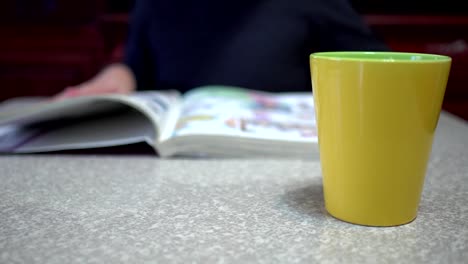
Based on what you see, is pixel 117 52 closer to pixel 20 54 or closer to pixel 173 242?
pixel 20 54

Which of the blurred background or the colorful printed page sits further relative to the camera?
the blurred background

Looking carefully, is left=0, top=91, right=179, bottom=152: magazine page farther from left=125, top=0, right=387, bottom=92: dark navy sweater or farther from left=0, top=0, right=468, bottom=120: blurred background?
left=0, top=0, right=468, bottom=120: blurred background

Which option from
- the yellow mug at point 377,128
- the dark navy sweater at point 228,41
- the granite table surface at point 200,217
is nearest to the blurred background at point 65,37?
the dark navy sweater at point 228,41

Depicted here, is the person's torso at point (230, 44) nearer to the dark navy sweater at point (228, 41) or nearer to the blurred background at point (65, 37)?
the dark navy sweater at point (228, 41)

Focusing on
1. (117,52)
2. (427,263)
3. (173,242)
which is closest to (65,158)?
(173,242)

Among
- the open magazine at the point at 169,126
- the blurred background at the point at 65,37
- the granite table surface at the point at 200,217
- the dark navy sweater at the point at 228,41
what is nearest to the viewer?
the granite table surface at the point at 200,217

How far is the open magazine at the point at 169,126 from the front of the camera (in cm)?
56

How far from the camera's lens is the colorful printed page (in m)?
0.57

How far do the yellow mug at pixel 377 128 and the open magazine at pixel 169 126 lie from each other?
0.21m

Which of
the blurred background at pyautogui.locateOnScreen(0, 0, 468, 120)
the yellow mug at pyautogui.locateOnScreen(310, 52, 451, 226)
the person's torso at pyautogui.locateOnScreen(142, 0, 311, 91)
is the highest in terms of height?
the yellow mug at pyautogui.locateOnScreen(310, 52, 451, 226)

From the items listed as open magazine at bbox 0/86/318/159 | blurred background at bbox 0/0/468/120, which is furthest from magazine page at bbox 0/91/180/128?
blurred background at bbox 0/0/468/120

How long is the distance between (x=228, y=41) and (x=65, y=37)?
3.39 feet

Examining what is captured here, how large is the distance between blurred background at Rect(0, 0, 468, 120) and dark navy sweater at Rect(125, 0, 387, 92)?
71 cm

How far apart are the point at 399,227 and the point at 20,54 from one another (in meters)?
1.85
